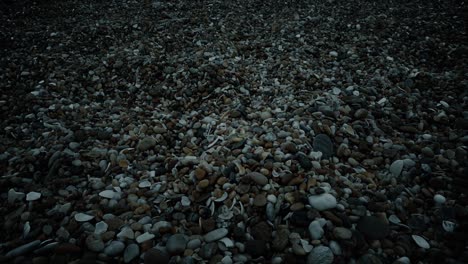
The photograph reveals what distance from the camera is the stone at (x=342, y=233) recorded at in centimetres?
181

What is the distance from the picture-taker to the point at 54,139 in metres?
2.80

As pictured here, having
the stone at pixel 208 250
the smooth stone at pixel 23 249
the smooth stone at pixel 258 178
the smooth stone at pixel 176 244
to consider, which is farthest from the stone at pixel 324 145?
the smooth stone at pixel 23 249

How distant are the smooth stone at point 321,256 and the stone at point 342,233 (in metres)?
0.14

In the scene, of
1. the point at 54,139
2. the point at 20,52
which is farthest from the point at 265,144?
the point at 20,52

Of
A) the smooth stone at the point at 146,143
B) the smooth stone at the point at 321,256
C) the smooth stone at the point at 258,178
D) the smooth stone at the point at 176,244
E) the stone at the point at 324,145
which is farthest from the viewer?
the smooth stone at the point at 146,143

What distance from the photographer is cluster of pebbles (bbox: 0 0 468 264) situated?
1.88 meters

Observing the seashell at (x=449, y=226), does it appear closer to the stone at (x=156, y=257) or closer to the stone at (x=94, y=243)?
the stone at (x=156, y=257)

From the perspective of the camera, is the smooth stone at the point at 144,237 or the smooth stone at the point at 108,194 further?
the smooth stone at the point at 108,194

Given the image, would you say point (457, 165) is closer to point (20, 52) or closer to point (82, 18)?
point (20, 52)

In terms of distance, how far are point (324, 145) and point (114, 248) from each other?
1999mm

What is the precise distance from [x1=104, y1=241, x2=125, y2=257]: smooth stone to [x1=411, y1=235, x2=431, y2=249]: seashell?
82.0 inches

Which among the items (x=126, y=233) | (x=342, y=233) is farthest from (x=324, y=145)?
(x=126, y=233)

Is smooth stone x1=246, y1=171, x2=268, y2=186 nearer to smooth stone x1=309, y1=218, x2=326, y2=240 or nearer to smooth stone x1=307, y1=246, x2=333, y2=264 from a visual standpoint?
smooth stone x1=309, y1=218, x2=326, y2=240

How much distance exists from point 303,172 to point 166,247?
1.26 meters
